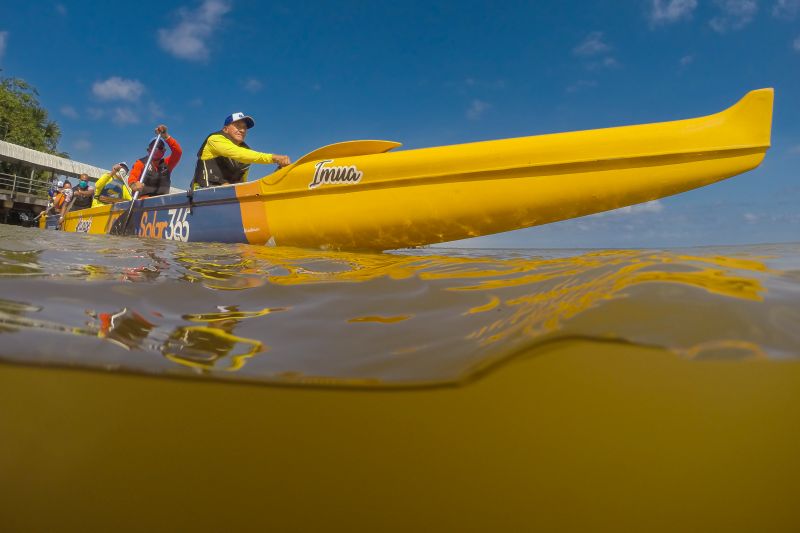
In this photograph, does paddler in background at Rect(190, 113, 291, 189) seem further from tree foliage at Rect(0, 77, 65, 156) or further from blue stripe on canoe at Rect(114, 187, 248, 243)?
tree foliage at Rect(0, 77, 65, 156)

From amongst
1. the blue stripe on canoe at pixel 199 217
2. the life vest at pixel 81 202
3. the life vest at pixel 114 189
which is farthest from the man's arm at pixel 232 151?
the life vest at pixel 81 202

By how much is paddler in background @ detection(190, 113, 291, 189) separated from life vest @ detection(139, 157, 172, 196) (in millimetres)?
1708

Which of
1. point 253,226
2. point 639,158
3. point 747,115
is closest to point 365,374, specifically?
point 639,158

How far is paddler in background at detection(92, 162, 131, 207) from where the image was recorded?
7.36 m

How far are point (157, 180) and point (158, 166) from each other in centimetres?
19

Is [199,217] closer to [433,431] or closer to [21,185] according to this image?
[433,431]

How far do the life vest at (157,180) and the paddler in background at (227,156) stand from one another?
171 centimetres

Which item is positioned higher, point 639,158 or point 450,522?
point 639,158

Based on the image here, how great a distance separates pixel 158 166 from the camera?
6309 millimetres

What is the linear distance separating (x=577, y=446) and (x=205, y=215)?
4419 millimetres

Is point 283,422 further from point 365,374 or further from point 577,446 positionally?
point 577,446


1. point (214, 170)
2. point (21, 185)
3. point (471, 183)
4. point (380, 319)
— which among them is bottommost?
point (380, 319)

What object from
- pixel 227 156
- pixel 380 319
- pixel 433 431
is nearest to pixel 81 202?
pixel 227 156

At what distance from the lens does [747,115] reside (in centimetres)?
274
